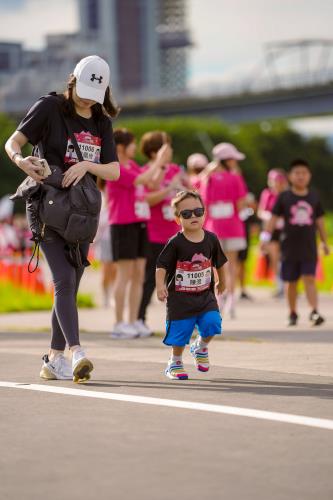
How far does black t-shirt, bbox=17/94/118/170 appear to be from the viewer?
8305mm

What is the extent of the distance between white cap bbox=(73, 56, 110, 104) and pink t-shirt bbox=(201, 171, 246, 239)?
272 inches

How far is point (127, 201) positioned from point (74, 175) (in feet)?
13.3

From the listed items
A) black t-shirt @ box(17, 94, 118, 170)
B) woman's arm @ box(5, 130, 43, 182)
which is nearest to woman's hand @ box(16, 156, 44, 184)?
woman's arm @ box(5, 130, 43, 182)

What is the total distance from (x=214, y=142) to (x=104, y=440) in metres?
116

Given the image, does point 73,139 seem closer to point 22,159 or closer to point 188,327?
point 22,159

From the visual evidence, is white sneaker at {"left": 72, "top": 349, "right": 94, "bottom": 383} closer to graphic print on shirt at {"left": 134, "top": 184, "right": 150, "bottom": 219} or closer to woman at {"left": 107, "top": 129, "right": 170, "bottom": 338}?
woman at {"left": 107, "top": 129, "right": 170, "bottom": 338}

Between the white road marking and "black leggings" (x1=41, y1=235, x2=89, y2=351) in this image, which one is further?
"black leggings" (x1=41, y1=235, x2=89, y2=351)

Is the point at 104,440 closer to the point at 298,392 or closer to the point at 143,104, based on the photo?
the point at 298,392

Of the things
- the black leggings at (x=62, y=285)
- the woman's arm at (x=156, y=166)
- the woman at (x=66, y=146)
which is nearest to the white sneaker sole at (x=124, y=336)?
the woman's arm at (x=156, y=166)

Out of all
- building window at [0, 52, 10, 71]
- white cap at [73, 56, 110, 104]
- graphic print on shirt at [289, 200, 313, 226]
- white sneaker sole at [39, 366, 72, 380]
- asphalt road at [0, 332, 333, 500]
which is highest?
building window at [0, 52, 10, 71]

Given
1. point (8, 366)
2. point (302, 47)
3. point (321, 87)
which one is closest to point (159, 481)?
point (8, 366)

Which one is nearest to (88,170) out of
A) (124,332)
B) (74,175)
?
(74,175)

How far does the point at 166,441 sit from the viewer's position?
19.6 ft

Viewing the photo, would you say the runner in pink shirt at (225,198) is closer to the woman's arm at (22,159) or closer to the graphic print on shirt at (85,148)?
the graphic print on shirt at (85,148)
